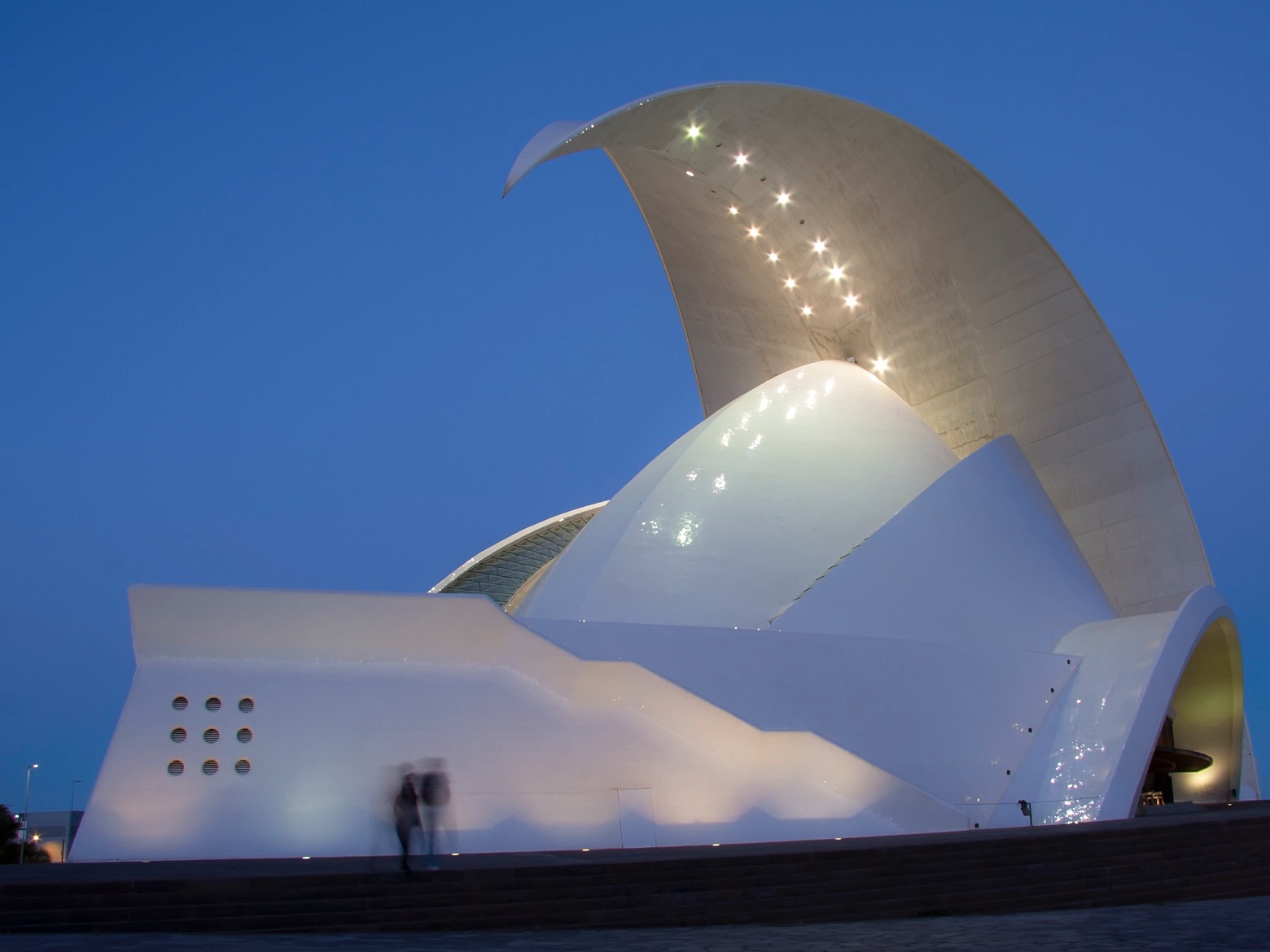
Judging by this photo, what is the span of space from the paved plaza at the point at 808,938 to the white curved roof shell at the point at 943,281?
9.21 meters

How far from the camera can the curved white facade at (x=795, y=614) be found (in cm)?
959

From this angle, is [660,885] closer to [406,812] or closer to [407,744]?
[406,812]

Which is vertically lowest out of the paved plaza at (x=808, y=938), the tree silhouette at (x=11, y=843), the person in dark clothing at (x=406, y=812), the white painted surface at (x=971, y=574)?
the paved plaza at (x=808, y=938)

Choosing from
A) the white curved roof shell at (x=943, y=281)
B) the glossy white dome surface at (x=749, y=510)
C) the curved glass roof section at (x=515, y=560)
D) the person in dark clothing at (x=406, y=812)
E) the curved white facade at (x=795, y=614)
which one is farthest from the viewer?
the curved glass roof section at (x=515, y=560)

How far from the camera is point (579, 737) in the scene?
10469 mm

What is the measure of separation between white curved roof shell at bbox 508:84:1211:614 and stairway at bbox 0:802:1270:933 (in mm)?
6692

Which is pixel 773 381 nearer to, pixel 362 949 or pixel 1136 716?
pixel 1136 716

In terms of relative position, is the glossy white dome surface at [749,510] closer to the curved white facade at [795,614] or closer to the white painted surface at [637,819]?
the curved white facade at [795,614]

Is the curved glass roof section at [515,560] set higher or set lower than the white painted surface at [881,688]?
higher

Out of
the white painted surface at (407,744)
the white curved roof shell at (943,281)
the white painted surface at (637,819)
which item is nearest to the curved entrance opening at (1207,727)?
the white curved roof shell at (943,281)

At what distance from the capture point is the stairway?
6520mm

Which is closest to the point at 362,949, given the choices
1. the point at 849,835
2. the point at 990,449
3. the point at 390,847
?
the point at 390,847

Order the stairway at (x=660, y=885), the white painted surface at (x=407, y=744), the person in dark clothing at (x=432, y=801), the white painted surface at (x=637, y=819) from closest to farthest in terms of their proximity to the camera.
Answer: the stairway at (x=660, y=885)
the person in dark clothing at (x=432, y=801)
the white painted surface at (x=407, y=744)
the white painted surface at (x=637, y=819)

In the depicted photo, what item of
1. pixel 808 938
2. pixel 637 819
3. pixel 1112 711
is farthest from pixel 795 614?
pixel 808 938
